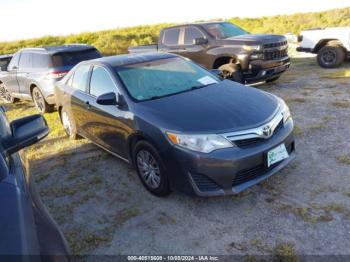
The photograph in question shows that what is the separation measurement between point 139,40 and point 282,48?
18628 mm

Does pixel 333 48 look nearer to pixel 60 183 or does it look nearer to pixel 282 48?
pixel 282 48

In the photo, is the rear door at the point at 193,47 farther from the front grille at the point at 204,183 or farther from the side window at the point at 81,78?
the front grille at the point at 204,183

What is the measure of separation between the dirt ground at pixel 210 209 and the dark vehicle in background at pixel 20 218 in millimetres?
1424

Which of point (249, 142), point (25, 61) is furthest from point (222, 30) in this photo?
point (249, 142)

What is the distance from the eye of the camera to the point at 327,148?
4.71m

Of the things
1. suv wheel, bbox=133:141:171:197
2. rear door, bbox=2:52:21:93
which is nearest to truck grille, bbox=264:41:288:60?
suv wheel, bbox=133:141:171:197

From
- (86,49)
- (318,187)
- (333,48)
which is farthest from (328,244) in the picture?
(333,48)

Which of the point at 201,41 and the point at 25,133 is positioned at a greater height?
the point at 201,41

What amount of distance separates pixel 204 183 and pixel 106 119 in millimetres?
1779

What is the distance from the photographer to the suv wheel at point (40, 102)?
8.38m

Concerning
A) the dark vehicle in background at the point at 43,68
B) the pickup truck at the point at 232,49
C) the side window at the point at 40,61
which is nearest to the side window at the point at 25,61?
the dark vehicle in background at the point at 43,68

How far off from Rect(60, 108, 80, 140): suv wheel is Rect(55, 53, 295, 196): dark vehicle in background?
686 millimetres

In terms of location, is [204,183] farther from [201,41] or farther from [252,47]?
[201,41]

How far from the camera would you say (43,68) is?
8.04 meters
